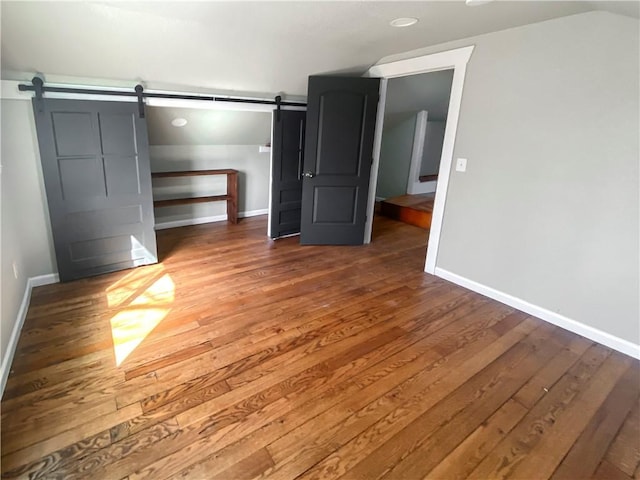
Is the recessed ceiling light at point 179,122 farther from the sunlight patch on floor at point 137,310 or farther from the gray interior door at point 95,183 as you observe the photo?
the sunlight patch on floor at point 137,310

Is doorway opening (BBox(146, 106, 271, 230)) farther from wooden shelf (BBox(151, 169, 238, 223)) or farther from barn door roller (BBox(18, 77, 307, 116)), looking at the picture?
barn door roller (BBox(18, 77, 307, 116))

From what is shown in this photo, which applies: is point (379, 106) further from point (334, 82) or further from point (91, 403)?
point (91, 403)

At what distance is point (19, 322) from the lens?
241 cm

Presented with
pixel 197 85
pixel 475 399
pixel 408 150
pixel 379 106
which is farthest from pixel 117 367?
pixel 408 150

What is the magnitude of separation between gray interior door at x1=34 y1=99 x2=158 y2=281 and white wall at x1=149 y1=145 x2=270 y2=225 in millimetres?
1246

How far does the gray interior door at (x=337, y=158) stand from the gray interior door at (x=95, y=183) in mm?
1675

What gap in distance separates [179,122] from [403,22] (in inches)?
102

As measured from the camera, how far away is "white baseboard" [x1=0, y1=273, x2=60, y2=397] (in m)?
1.96

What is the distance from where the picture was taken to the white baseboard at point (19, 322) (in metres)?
1.96

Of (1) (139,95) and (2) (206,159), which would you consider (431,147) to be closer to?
(2) (206,159)

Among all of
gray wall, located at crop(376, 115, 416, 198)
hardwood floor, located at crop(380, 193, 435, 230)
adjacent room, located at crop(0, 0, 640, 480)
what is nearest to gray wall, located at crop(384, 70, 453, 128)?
gray wall, located at crop(376, 115, 416, 198)

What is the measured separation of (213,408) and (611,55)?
10.6ft

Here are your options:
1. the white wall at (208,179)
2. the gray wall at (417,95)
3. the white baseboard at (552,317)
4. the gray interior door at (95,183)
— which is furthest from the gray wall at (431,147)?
the gray interior door at (95,183)

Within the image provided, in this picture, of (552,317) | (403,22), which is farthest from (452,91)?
(552,317)
